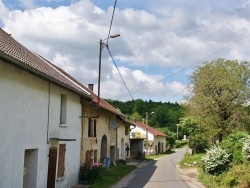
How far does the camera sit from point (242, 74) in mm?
40719

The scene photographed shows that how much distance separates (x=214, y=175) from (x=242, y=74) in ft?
68.4

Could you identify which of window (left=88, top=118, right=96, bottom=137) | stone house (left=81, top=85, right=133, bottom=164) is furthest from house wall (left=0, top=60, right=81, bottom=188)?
window (left=88, top=118, right=96, bottom=137)

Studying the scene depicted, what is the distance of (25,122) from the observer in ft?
42.8

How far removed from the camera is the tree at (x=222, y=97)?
39.8m

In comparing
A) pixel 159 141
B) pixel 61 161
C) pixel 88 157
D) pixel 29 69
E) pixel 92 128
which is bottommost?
pixel 61 161

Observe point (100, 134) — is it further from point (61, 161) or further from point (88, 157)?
point (61, 161)

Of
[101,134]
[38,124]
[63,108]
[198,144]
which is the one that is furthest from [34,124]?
[198,144]

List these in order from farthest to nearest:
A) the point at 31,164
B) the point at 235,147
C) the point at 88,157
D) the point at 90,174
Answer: the point at 235,147, the point at 88,157, the point at 90,174, the point at 31,164

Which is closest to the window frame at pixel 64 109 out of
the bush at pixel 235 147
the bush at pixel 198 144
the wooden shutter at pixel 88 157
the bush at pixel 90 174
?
the bush at pixel 90 174

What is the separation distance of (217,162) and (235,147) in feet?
4.87

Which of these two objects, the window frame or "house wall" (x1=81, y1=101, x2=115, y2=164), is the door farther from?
"house wall" (x1=81, y1=101, x2=115, y2=164)

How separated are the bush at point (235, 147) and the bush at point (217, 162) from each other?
410 mm

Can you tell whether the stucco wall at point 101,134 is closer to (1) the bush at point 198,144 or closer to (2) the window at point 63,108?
(2) the window at point 63,108

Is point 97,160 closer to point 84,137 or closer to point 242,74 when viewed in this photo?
point 84,137
